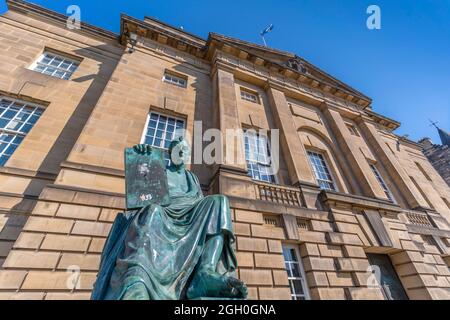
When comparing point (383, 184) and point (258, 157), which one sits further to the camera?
point (383, 184)

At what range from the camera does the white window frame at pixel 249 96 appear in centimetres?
1127

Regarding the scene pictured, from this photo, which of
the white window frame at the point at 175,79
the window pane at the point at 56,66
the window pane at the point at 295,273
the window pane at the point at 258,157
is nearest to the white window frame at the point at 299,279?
the window pane at the point at 295,273

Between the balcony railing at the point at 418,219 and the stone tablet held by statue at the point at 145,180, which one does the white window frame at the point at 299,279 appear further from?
the balcony railing at the point at 418,219

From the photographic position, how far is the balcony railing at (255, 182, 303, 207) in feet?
23.5

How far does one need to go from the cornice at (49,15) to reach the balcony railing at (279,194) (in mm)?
11089

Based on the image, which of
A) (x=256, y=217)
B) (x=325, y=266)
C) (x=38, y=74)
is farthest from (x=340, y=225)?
(x=38, y=74)

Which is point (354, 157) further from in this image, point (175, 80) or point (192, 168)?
point (175, 80)

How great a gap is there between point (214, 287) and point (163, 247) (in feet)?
2.48

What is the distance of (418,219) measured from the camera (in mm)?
10195

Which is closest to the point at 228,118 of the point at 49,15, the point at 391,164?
the point at 391,164

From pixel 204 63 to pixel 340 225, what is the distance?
34.6 ft

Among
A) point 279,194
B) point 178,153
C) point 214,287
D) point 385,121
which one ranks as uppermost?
point 385,121

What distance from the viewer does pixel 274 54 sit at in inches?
550

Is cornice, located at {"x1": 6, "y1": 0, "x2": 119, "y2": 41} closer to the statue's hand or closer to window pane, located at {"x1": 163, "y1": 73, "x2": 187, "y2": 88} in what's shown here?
→ window pane, located at {"x1": 163, "y1": 73, "x2": 187, "y2": 88}
